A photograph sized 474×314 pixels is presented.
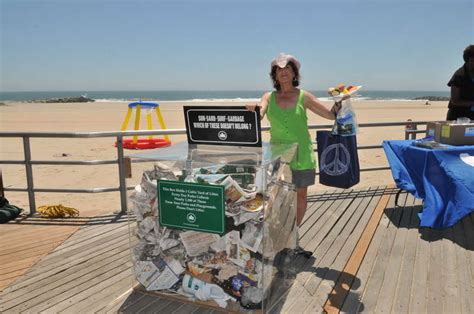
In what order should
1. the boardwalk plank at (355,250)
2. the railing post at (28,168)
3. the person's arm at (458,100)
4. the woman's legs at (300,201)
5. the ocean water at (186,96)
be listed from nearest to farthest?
1. the boardwalk plank at (355,250)
2. the woman's legs at (300,201)
3. the railing post at (28,168)
4. the person's arm at (458,100)
5. the ocean water at (186,96)

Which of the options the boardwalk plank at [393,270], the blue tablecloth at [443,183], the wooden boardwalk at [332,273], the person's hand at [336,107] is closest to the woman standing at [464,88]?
the blue tablecloth at [443,183]

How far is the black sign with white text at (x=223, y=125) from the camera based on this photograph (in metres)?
2.72

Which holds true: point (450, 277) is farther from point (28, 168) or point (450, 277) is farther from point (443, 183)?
point (28, 168)

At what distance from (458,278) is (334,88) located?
6.02 feet

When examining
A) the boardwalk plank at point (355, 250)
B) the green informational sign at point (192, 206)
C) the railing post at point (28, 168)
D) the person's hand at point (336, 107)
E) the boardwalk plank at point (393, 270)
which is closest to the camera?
the green informational sign at point (192, 206)

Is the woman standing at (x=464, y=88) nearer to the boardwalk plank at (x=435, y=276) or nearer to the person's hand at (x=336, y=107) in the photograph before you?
the boardwalk plank at (x=435, y=276)

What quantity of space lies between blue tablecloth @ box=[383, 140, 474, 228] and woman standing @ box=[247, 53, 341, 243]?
1405mm

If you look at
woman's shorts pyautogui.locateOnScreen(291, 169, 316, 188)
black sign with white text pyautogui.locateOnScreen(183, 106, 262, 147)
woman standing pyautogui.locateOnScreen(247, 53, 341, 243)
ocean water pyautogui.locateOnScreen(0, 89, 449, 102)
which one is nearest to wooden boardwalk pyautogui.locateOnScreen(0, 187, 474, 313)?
woman's shorts pyautogui.locateOnScreen(291, 169, 316, 188)

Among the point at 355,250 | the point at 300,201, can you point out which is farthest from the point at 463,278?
the point at 300,201

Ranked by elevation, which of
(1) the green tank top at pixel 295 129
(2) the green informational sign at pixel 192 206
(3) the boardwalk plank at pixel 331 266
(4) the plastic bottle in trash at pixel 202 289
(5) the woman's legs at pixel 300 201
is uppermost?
(1) the green tank top at pixel 295 129

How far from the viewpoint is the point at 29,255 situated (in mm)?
3557

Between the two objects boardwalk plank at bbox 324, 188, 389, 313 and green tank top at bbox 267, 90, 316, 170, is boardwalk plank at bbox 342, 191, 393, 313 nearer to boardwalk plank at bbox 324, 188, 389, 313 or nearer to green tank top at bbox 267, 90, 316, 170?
boardwalk plank at bbox 324, 188, 389, 313

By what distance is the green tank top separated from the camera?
325 centimetres

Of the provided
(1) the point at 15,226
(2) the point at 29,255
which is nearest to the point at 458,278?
(2) the point at 29,255
